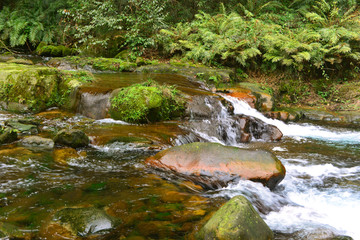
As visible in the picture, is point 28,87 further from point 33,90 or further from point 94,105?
point 94,105

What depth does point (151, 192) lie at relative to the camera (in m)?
3.53

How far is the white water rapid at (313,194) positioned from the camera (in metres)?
3.29

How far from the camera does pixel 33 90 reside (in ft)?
23.6

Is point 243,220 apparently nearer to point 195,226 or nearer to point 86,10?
point 195,226

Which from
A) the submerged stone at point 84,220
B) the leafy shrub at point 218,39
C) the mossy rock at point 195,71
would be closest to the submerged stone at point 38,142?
the submerged stone at point 84,220

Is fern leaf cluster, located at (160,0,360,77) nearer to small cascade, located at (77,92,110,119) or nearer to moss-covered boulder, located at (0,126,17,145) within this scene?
small cascade, located at (77,92,110,119)

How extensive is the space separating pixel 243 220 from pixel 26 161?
340cm

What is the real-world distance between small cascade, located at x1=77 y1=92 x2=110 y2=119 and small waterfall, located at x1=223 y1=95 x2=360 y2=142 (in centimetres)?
392

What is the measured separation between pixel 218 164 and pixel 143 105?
9.43 feet

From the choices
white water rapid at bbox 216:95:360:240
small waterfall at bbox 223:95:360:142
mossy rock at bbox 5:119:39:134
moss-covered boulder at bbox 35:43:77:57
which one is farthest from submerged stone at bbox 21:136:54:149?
moss-covered boulder at bbox 35:43:77:57

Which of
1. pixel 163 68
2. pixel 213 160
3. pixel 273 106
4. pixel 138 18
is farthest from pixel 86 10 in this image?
pixel 213 160

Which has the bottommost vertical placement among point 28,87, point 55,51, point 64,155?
point 64,155

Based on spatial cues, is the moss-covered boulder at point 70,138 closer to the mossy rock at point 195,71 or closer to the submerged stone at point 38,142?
the submerged stone at point 38,142

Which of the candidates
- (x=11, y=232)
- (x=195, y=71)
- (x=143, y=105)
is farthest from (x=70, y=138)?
(x=195, y=71)
